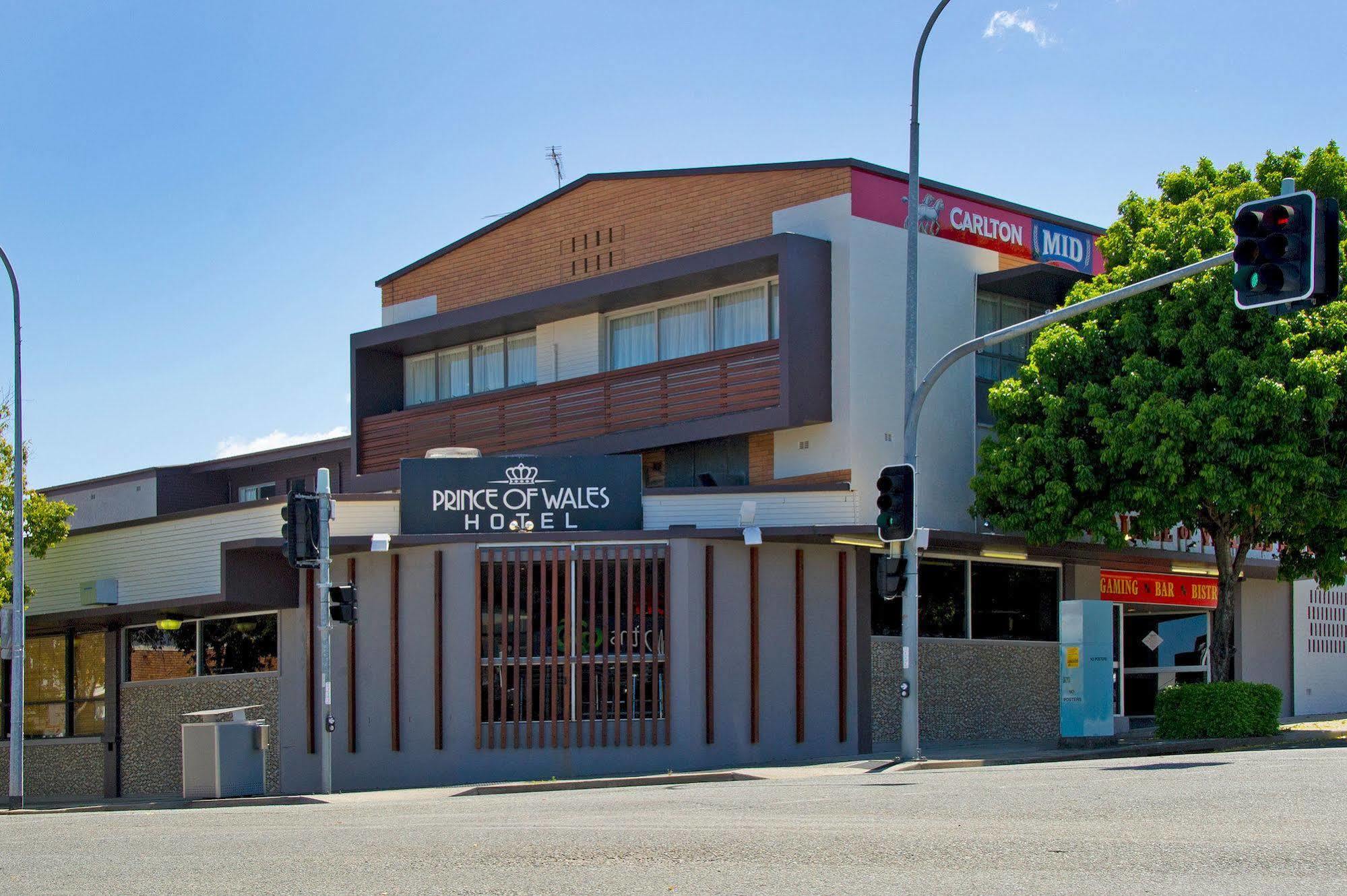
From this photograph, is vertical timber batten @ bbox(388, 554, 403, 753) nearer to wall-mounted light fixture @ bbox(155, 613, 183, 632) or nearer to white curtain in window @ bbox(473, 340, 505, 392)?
wall-mounted light fixture @ bbox(155, 613, 183, 632)

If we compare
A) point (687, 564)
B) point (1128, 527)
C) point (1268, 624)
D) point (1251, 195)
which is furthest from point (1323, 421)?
point (1268, 624)

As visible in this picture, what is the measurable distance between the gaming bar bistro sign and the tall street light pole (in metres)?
4.68

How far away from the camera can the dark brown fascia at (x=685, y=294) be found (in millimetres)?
25312

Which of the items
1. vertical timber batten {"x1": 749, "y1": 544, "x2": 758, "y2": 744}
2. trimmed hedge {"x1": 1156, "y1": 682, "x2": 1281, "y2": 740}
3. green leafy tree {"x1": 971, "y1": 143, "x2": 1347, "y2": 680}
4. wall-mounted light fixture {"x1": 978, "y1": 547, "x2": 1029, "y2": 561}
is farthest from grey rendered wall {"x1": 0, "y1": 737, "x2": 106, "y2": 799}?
trimmed hedge {"x1": 1156, "y1": 682, "x2": 1281, "y2": 740}

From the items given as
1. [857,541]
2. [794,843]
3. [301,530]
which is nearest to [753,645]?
[857,541]

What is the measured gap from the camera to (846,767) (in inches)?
835

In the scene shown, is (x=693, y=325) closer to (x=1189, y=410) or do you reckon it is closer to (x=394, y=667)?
(x=394, y=667)

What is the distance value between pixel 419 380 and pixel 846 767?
1516cm

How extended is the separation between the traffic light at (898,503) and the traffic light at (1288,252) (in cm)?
717

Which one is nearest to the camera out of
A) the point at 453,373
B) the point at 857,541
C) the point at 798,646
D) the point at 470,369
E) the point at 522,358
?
the point at 798,646

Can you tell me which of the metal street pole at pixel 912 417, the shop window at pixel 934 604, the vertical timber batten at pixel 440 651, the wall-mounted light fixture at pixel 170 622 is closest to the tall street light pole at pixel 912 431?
the metal street pole at pixel 912 417

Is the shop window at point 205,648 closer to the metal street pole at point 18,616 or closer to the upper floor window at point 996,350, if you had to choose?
the metal street pole at point 18,616

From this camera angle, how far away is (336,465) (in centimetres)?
3700

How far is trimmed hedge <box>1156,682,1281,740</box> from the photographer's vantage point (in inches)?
978
